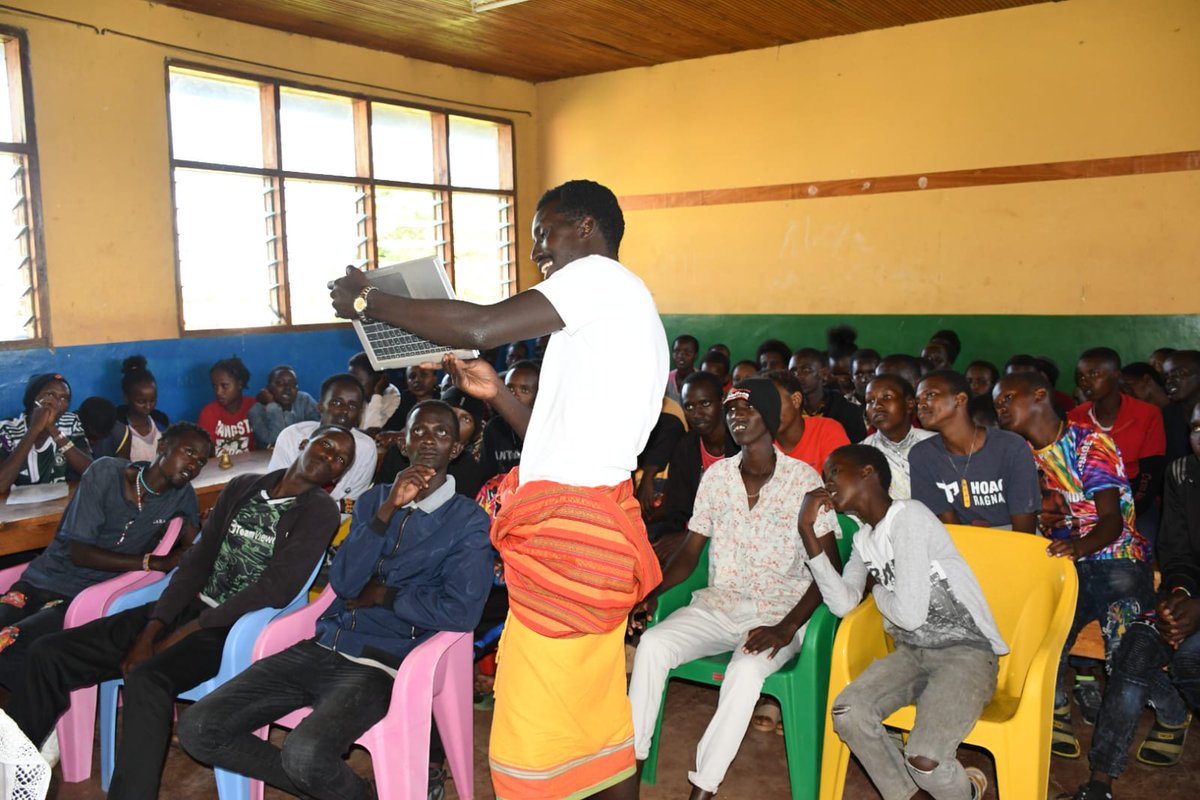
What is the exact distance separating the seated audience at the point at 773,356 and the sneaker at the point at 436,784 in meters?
3.57

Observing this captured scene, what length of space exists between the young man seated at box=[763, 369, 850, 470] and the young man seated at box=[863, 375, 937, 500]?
174mm

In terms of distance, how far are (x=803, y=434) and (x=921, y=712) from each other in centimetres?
131

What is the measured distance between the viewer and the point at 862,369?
539 centimetres

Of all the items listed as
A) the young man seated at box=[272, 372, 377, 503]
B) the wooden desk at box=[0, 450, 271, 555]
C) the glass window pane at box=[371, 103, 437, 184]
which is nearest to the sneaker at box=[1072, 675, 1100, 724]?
the young man seated at box=[272, 372, 377, 503]

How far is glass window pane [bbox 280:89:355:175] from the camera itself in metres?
7.05

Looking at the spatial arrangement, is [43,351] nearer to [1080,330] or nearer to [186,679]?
[186,679]

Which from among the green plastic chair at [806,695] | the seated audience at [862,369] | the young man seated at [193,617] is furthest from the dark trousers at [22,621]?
the seated audience at [862,369]

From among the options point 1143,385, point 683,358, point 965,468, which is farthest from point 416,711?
point 683,358

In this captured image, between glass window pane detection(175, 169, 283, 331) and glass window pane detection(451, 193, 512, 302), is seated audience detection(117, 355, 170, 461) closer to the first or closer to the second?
glass window pane detection(175, 169, 283, 331)

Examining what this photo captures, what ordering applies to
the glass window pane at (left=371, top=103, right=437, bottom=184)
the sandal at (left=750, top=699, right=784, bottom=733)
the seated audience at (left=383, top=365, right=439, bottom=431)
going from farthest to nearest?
the glass window pane at (left=371, top=103, right=437, bottom=184)
the seated audience at (left=383, top=365, right=439, bottom=431)
the sandal at (left=750, top=699, right=784, bottom=733)

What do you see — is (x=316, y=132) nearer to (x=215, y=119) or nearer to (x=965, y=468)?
(x=215, y=119)

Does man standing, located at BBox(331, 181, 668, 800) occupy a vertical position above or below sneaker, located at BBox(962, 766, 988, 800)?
above

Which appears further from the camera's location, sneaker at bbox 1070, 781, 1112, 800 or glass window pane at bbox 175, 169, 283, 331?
glass window pane at bbox 175, 169, 283, 331

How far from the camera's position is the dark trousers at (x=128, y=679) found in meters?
2.43
